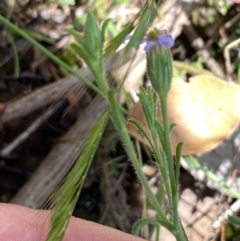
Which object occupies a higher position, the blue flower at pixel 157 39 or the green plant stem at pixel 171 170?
the blue flower at pixel 157 39

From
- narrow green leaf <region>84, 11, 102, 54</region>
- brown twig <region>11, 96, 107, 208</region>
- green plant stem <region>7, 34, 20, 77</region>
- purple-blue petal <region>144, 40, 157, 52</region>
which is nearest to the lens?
narrow green leaf <region>84, 11, 102, 54</region>

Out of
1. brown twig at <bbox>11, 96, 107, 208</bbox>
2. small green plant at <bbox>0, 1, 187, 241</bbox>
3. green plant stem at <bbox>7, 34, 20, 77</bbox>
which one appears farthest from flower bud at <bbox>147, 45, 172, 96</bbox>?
green plant stem at <bbox>7, 34, 20, 77</bbox>

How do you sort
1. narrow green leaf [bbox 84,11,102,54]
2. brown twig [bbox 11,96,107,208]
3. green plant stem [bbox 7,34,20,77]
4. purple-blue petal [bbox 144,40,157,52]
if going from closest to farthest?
narrow green leaf [bbox 84,11,102,54] → purple-blue petal [bbox 144,40,157,52] → brown twig [bbox 11,96,107,208] → green plant stem [bbox 7,34,20,77]

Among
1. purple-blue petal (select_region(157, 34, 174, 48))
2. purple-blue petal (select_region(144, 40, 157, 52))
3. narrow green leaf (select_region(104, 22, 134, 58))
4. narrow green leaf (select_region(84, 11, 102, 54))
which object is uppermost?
narrow green leaf (select_region(84, 11, 102, 54))

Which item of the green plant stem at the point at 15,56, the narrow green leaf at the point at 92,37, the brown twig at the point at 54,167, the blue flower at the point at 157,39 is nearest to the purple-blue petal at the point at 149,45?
the blue flower at the point at 157,39

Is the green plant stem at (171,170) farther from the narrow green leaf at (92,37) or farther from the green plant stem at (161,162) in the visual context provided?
the narrow green leaf at (92,37)

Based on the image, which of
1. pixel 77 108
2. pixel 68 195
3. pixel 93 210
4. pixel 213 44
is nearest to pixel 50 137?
pixel 77 108

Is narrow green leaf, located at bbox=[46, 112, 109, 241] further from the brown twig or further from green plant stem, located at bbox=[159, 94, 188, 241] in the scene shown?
the brown twig

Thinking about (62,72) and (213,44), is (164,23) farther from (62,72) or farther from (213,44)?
(62,72)

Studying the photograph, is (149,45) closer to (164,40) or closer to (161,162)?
(164,40)

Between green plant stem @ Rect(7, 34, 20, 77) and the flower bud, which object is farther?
green plant stem @ Rect(7, 34, 20, 77)

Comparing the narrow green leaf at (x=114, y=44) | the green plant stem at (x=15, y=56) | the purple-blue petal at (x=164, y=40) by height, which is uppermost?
the green plant stem at (x=15, y=56)

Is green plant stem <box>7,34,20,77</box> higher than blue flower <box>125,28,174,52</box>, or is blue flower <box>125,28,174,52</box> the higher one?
green plant stem <box>7,34,20,77</box>

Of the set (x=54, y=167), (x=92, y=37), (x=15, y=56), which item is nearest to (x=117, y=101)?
(x=92, y=37)
